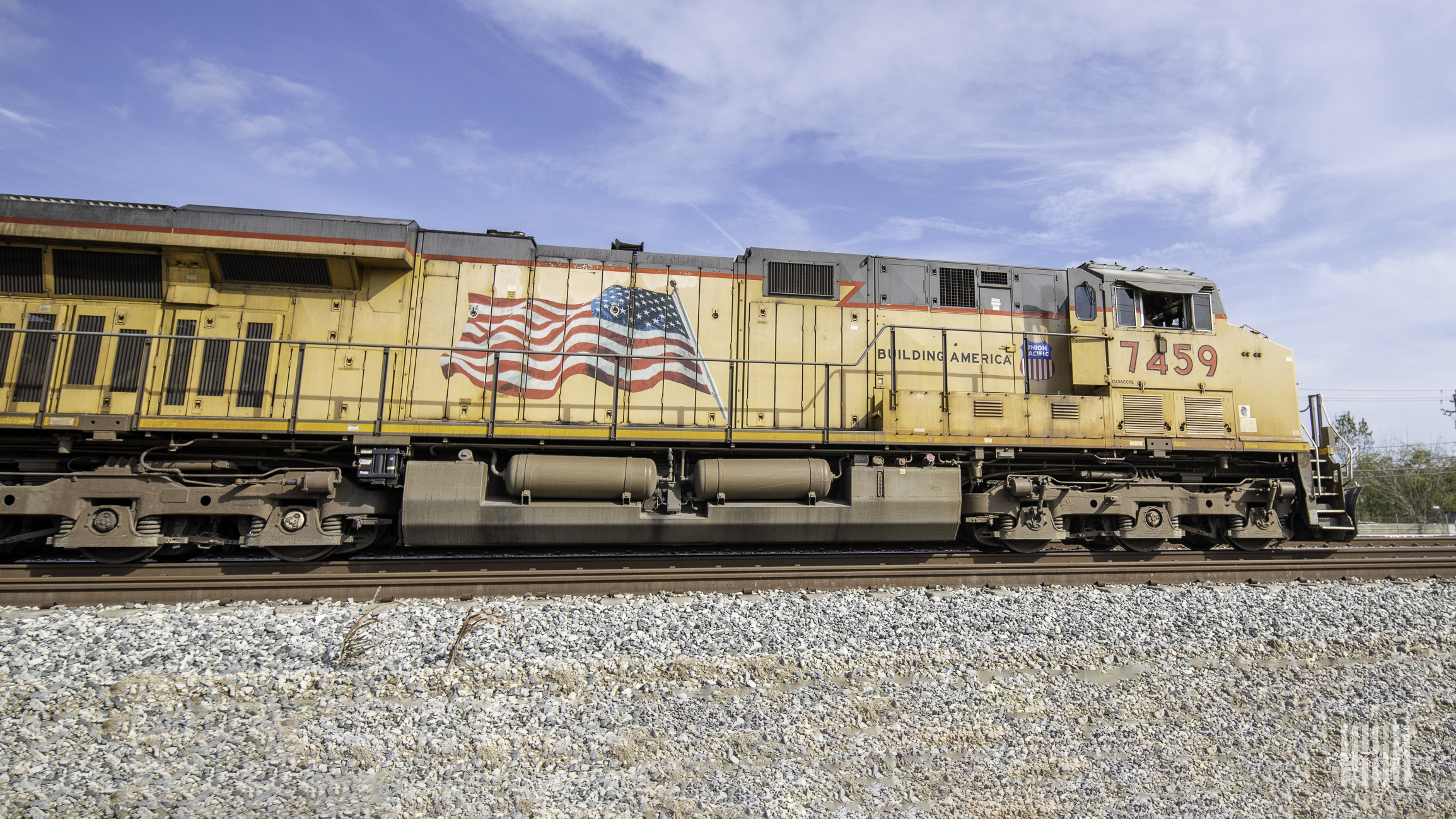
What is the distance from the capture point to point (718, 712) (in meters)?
3.90

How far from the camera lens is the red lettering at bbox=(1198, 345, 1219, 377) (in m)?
8.23

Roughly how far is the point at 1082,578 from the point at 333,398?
8.31 m

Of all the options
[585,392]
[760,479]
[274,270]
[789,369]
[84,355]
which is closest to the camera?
[84,355]

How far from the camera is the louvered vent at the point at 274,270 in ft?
23.5

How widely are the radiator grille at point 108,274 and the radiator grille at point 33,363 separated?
47cm

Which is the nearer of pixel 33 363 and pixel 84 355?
pixel 33 363

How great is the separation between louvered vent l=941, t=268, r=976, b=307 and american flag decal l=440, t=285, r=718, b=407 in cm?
327

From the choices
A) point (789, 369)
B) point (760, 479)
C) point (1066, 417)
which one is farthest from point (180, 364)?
point (1066, 417)

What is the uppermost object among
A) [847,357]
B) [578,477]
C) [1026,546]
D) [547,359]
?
[847,357]

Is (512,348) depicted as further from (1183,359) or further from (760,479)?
(1183,359)

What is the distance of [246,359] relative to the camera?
712 centimetres

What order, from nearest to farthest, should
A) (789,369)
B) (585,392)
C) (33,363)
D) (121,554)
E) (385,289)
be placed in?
1. (121,554)
2. (33,363)
3. (385,289)
4. (585,392)
5. (789,369)

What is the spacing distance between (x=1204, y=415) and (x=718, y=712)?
741 cm

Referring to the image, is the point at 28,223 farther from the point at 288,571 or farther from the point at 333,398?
the point at 288,571
